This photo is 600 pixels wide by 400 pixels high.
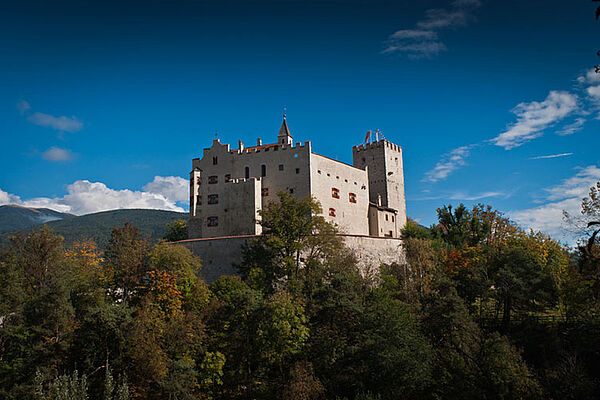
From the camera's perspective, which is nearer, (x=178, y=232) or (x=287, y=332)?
(x=287, y=332)

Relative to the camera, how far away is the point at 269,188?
169ft

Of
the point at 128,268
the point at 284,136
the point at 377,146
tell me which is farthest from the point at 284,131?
the point at 128,268

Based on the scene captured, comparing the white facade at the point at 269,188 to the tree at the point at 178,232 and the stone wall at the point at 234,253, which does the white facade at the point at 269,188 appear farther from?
the tree at the point at 178,232

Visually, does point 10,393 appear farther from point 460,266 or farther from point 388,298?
point 460,266

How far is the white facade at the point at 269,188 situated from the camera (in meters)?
49.7

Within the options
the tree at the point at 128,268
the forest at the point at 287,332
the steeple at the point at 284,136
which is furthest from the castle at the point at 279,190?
the forest at the point at 287,332

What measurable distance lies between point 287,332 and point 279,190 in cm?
2217

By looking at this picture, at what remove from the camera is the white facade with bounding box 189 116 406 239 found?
163ft

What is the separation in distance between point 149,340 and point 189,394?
437 cm

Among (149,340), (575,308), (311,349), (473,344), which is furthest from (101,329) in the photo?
(575,308)

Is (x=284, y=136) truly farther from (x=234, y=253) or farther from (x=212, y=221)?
(x=234, y=253)

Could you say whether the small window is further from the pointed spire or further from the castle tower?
the castle tower

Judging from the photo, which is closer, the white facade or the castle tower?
the white facade

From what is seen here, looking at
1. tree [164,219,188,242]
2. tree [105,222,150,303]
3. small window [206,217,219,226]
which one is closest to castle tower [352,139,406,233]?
small window [206,217,219,226]
